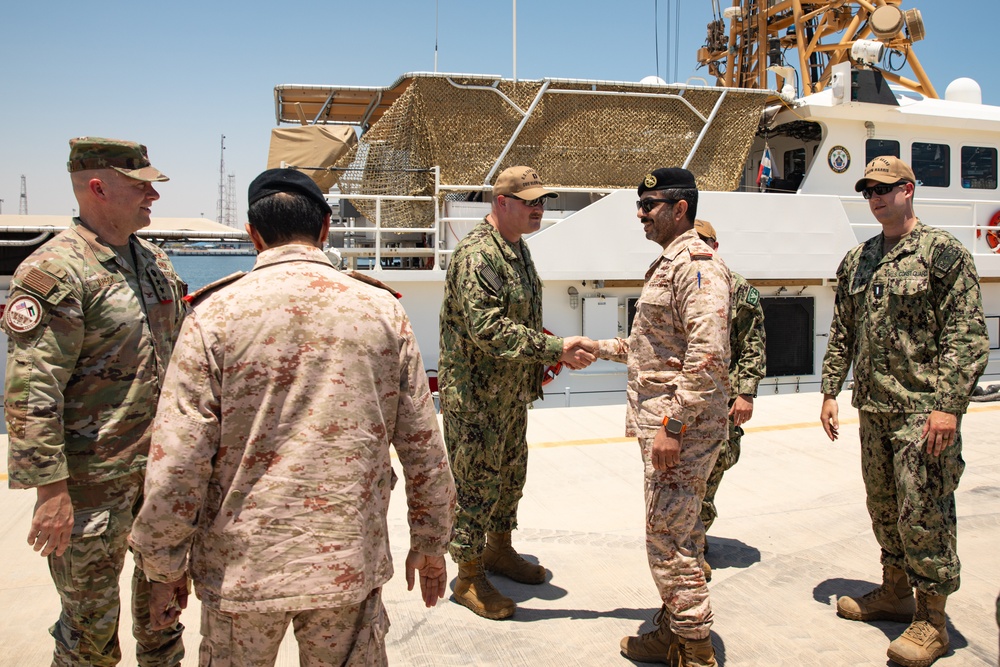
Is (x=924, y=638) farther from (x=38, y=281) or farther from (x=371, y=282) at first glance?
(x=38, y=281)

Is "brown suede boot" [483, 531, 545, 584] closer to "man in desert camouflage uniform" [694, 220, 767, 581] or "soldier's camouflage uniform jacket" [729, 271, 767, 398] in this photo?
"man in desert camouflage uniform" [694, 220, 767, 581]

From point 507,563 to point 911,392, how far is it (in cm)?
187

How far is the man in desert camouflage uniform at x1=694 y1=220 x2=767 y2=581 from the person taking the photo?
343 cm

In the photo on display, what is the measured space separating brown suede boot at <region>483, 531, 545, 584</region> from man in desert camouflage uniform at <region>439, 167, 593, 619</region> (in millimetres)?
17

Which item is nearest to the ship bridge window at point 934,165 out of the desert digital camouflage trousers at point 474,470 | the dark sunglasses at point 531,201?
the dark sunglasses at point 531,201

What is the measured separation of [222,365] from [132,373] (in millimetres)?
959

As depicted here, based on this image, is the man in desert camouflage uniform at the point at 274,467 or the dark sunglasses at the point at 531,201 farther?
the dark sunglasses at the point at 531,201

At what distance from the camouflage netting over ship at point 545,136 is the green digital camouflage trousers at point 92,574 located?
6.12 m

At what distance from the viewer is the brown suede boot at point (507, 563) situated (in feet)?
11.1

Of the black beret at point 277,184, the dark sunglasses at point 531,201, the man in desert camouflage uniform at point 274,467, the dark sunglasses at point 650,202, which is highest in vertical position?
the dark sunglasses at point 531,201

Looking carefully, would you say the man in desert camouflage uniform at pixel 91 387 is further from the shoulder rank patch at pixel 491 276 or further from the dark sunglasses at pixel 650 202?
the dark sunglasses at pixel 650 202

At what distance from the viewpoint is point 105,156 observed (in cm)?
241

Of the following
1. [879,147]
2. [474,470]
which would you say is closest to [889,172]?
[474,470]

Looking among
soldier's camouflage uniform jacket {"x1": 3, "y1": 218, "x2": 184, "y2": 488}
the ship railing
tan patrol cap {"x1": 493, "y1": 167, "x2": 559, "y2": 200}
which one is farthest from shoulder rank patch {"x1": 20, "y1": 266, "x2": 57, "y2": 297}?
the ship railing
